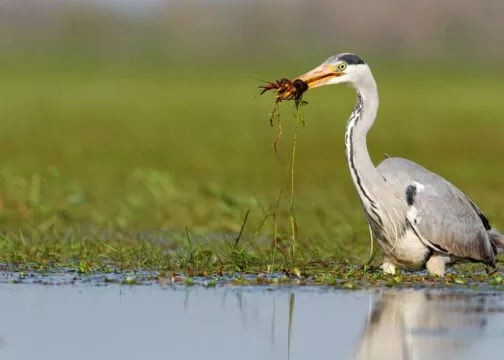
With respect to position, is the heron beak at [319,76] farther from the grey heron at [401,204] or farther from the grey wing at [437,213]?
the grey wing at [437,213]

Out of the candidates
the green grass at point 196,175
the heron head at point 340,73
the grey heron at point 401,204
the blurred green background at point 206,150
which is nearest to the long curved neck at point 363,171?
the grey heron at point 401,204

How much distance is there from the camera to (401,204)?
9.98 metres

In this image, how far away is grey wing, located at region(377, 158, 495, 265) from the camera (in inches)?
393

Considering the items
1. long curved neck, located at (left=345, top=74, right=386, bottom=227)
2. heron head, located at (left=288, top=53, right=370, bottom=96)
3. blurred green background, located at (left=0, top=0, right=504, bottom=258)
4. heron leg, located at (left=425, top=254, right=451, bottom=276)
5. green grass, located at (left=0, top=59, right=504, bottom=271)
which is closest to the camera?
long curved neck, located at (left=345, top=74, right=386, bottom=227)

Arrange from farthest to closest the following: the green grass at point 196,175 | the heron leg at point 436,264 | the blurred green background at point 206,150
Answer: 1. the blurred green background at point 206,150
2. the green grass at point 196,175
3. the heron leg at point 436,264

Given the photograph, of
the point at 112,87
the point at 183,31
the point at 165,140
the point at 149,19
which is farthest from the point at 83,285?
the point at 149,19

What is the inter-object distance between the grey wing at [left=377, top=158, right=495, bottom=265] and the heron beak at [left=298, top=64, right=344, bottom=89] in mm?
736

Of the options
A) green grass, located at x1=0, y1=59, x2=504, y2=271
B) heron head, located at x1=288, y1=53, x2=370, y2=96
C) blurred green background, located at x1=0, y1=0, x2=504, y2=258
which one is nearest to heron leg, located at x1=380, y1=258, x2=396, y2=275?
green grass, located at x1=0, y1=59, x2=504, y2=271

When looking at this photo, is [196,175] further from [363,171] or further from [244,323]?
[244,323]

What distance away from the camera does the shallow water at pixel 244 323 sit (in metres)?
7.33

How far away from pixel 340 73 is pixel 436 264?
58.7 inches

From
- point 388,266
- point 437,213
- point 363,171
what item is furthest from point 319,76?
point 388,266

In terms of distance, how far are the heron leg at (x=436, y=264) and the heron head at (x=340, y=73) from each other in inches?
51.7

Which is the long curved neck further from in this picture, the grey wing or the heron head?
the heron head
